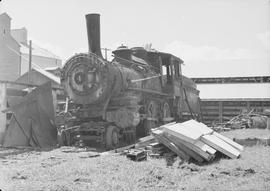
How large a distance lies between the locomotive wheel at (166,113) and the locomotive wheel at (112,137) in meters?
3.38

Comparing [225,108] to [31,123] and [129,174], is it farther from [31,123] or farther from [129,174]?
[129,174]

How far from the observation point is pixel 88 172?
21.4 feet

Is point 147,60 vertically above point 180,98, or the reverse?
point 147,60

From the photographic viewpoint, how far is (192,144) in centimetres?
767

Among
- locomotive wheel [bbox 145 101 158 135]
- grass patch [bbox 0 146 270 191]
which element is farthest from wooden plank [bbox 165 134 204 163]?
locomotive wheel [bbox 145 101 158 135]

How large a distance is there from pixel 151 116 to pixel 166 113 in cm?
166

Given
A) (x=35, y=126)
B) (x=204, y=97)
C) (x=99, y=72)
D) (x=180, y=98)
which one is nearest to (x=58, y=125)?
(x=35, y=126)

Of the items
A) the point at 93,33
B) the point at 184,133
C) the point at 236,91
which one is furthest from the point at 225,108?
the point at 184,133

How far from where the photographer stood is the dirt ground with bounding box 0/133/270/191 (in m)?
5.50

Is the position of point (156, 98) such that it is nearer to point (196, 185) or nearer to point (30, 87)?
point (30, 87)

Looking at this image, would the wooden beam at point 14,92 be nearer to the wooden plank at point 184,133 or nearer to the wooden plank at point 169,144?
the wooden plank at point 169,144

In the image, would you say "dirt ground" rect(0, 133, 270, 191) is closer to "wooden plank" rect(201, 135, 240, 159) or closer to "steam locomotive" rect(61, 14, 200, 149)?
"wooden plank" rect(201, 135, 240, 159)

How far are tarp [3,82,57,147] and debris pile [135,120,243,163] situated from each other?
183 inches

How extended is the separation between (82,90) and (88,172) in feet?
17.5
